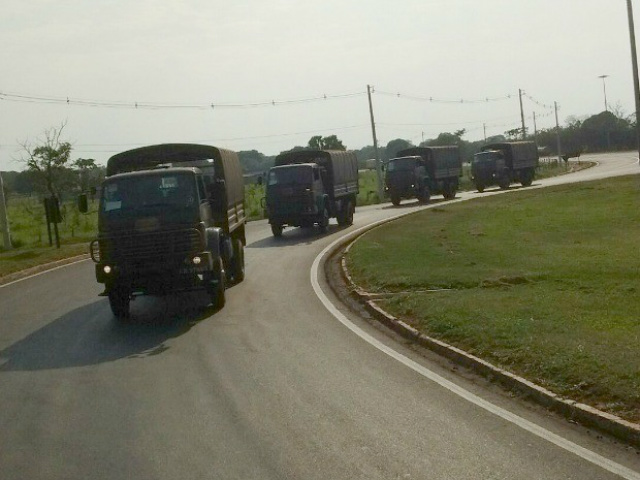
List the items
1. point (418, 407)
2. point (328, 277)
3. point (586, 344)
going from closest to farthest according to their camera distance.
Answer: point (418, 407), point (586, 344), point (328, 277)

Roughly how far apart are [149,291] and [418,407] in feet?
26.6

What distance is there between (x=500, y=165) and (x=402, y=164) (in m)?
10.5

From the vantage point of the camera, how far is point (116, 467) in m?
8.02

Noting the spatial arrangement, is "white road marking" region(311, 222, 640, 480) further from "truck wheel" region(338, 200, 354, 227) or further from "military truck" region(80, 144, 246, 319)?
"truck wheel" region(338, 200, 354, 227)

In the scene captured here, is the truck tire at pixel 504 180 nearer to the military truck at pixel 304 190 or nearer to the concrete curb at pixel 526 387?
the military truck at pixel 304 190

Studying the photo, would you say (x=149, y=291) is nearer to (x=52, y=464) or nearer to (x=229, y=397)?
(x=229, y=397)

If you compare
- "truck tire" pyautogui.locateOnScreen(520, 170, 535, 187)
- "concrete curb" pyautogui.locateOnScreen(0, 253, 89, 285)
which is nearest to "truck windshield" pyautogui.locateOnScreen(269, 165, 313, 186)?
"concrete curb" pyautogui.locateOnScreen(0, 253, 89, 285)

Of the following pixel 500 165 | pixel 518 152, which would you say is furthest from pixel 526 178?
pixel 500 165

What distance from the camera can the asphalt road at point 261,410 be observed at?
7.82 metres

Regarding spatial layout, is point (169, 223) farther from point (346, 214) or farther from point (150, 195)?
point (346, 214)

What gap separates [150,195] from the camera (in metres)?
Result: 17.0

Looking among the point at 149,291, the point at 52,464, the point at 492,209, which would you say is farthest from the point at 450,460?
the point at 492,209

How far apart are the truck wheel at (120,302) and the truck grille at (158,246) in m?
0.68

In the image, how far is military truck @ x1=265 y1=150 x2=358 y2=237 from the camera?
115 feet
